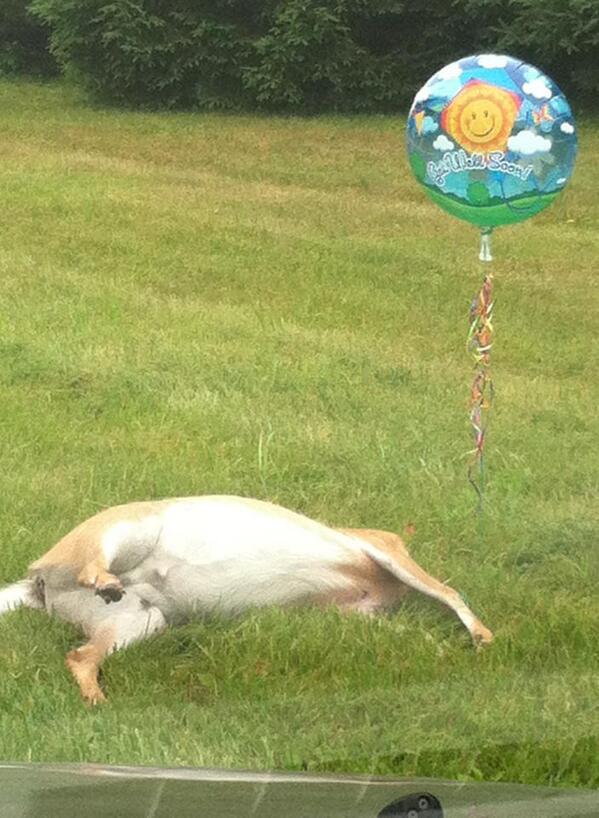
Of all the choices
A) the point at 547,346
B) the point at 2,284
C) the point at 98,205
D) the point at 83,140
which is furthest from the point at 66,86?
the point at 547,346

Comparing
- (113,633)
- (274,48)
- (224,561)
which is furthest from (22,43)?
(113,633)

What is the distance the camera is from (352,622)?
13.9 ft

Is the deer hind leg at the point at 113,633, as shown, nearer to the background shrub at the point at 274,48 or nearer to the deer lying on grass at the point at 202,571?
the deer lying on grass at the point at 202,571

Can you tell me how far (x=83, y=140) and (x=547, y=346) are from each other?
11.5 metres

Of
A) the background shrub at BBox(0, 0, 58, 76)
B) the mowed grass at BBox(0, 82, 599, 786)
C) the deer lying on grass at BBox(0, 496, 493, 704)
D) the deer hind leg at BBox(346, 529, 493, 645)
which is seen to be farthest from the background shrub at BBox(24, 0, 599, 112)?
the deer lying on grass at BBox(0, 496, 493, 704)

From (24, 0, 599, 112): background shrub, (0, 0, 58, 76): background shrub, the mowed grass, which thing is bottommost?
(0, 0, 58, 76): background shrub

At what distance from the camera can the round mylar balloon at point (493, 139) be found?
16.3 feet

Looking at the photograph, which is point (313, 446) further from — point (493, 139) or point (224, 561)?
point (224, 561)

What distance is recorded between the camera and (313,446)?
6.24 metres

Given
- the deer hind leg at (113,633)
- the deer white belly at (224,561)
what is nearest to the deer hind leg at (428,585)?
the deer white belly at (224,561)

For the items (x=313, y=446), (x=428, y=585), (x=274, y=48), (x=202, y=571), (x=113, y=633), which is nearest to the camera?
(x=113, y=633)

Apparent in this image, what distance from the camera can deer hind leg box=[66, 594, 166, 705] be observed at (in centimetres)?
397

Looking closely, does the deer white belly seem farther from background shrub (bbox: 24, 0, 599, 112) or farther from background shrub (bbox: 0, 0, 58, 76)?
background shrub (bbox: 0, 0, 58, 76)

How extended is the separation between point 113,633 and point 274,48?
66.3 ft
